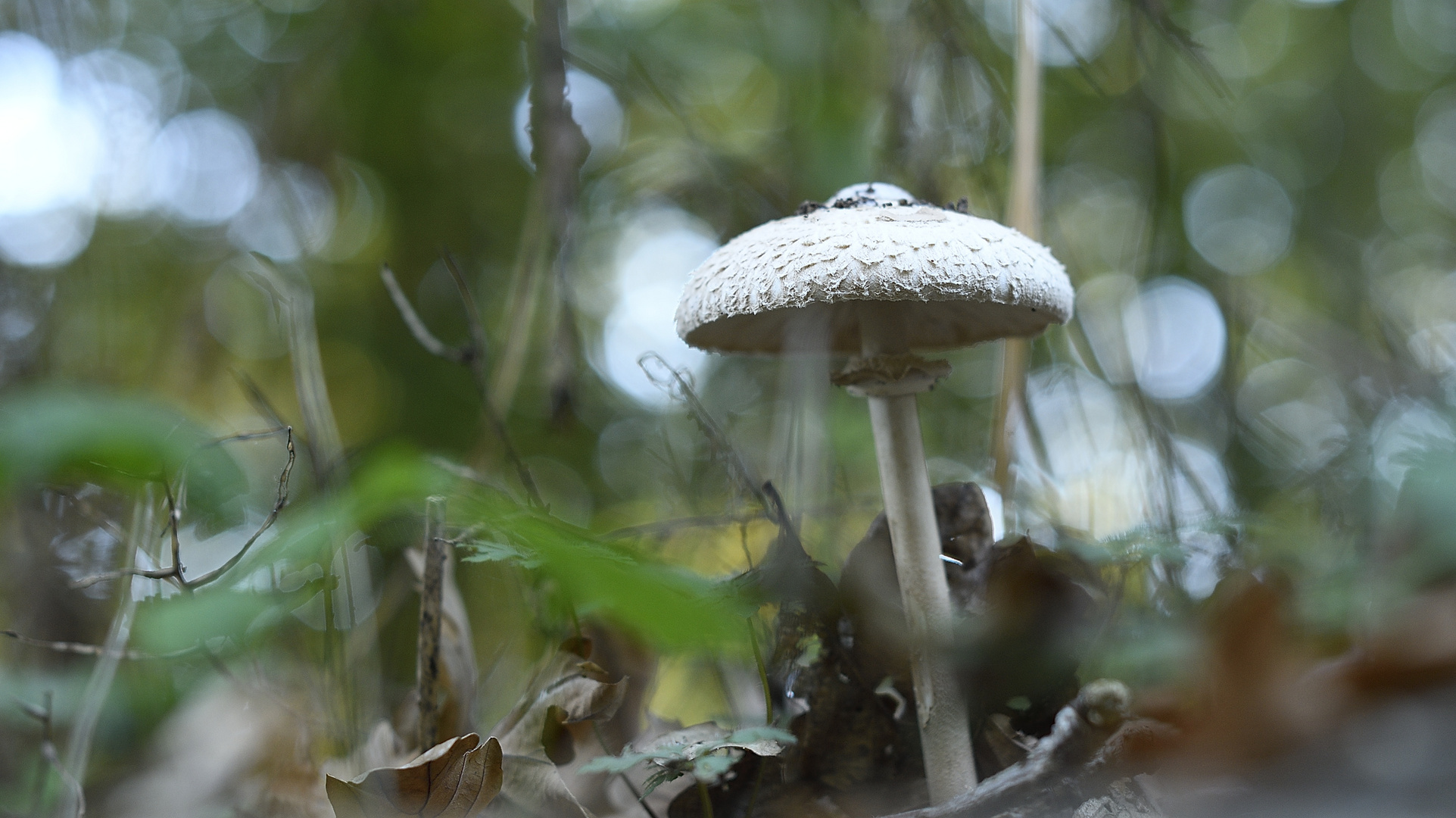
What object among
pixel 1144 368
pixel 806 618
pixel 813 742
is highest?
pixel 1144 368

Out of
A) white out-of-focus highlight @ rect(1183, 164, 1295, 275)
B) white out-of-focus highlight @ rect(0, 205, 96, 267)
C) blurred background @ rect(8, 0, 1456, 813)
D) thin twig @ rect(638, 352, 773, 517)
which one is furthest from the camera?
white out-of-focus highlight @ rect(1183, 164, 1295, 275)

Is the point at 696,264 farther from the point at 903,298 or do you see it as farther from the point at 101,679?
the point at 101,679

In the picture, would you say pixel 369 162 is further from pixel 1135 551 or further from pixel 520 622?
pixel 1135 551

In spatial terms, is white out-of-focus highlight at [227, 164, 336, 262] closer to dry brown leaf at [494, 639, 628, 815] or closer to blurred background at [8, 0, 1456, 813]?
blurred background at [8, 0, 1456, 813]

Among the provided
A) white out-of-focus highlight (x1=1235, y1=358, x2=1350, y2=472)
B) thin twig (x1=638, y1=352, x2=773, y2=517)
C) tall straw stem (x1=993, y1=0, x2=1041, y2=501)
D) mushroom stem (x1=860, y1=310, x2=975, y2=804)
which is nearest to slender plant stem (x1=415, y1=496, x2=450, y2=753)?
thin twig (x1=638, y1=352, x2=773, y2=517)

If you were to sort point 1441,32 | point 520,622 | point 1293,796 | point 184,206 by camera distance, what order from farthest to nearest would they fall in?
1. point 1441,32
2. point 184,206
3. point 520,622
4. point 1293,796

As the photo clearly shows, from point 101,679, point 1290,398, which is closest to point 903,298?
point 101,679

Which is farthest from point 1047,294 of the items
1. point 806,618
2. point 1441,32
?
point 1441,32
